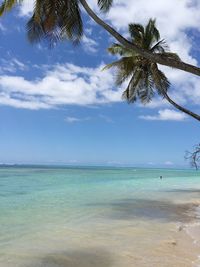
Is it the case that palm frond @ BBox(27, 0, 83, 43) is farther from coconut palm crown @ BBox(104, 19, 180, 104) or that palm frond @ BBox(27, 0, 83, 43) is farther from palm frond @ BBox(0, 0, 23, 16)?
coconut palm crown @ BBox(104, 19, 180, 104)

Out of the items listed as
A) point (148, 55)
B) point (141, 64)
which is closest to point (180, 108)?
point (141, 64)

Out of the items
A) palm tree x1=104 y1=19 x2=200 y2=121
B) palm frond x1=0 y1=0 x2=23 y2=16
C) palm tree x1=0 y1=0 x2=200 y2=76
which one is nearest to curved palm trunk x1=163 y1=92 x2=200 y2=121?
palm tree x1=104 y1=19 x2=200 y2=121

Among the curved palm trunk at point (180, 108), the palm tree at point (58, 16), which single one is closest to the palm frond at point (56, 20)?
the palm tree at point (58, 16)

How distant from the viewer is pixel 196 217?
12.8m

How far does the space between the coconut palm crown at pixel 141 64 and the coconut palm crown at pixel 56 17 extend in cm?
661

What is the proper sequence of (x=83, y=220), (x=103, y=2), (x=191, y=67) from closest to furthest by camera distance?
(x=191, y=67) → (x=103, y=2) → (x=83, y=220)

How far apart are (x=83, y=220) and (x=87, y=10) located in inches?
241

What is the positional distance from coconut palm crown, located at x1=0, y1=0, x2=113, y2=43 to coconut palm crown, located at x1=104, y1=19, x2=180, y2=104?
6.61 m

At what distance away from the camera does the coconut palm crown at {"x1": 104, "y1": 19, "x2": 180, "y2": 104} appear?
18.3 m

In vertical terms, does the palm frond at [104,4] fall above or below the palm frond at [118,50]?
below

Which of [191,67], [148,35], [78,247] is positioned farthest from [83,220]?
[148,35]

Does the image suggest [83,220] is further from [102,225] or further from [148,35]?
[148,35]

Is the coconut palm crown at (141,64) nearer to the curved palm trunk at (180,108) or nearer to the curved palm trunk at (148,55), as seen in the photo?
the curved palm trunk at (180,108)

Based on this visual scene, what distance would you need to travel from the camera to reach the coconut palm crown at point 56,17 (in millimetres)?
10578
